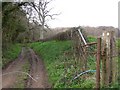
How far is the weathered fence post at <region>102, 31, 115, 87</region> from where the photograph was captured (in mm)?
8945

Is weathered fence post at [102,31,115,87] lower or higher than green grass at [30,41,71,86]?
higher

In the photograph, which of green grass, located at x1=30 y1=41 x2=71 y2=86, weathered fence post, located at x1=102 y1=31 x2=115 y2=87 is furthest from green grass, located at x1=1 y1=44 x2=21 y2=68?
weathered fence post, located at x1=102 y1=31 x2=115 y2=87

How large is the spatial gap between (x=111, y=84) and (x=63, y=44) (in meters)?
20.1

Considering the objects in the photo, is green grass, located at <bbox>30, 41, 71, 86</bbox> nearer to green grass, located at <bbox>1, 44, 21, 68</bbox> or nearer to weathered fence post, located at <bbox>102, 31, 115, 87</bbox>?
green grass, located at <bbox>1, 44, 21, 68</bbox>

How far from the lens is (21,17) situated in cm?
3347

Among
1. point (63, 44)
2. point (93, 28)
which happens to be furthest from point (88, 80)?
point (63, 44)

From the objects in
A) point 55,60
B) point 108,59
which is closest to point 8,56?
point 55,60

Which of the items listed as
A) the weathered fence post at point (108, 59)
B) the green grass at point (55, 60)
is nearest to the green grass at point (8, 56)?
the green grass at point (55, 60)

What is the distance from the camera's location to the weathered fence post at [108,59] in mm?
8945

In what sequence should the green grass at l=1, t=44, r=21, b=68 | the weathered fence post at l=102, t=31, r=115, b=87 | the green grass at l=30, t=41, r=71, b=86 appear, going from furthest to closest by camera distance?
the green grass at l=1, t=44, r=21, b=68 < the green grass at l=30, t=41, r=71, b=86 < the weathered fence post at l=102, t=31, r=115, b=87

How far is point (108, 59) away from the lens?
29.3ft

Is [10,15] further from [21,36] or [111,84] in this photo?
[21,36]

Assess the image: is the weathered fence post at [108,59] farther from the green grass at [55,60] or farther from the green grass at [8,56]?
the green grass at [8,56]

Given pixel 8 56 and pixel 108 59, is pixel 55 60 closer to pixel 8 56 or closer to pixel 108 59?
pixel 8 56
